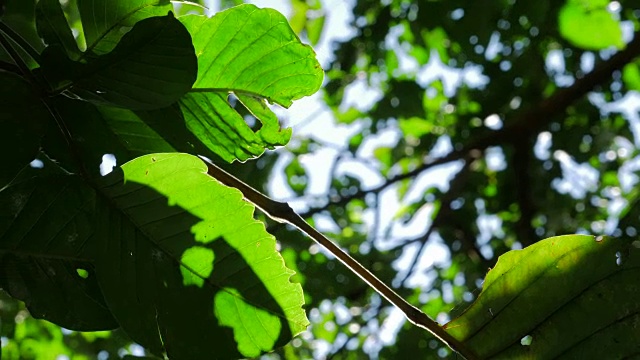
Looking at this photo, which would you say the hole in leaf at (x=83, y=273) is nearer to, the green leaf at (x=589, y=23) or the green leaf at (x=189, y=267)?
the green leaf at (x=189, y=267)

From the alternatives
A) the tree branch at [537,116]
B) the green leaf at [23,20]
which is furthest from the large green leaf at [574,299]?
the tree branch at [537,116]

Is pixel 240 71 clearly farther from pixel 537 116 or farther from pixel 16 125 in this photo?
pixel 537 116

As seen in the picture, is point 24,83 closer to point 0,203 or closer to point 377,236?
point 0,203

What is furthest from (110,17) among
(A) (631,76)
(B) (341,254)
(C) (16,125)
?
(A) (631,76)

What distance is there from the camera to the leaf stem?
0.84 m

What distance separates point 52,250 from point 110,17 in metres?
0.30

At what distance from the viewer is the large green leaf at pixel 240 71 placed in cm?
92

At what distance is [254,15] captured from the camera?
92cm

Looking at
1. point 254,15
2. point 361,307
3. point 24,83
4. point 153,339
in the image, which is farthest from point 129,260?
point 361,307

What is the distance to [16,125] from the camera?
780mm

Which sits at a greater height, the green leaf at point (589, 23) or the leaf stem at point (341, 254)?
the leaf stem at point (341, 254)

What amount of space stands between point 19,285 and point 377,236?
2122 millimetres

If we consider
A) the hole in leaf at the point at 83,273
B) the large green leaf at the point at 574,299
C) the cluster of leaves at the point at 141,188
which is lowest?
the large green leaf at the point at 574,299

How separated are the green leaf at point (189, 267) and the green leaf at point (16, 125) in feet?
0.32
